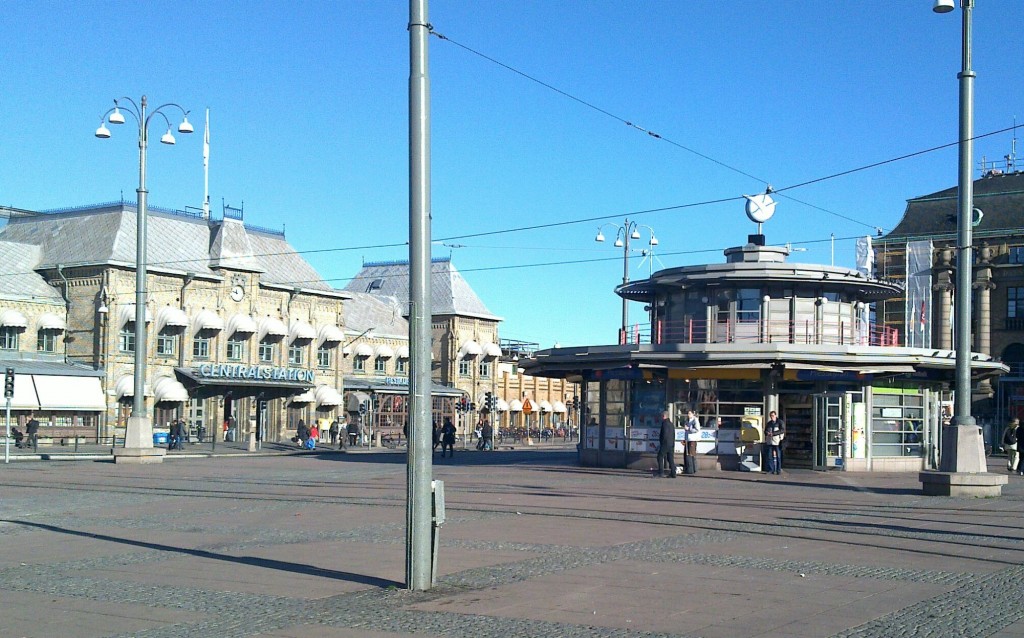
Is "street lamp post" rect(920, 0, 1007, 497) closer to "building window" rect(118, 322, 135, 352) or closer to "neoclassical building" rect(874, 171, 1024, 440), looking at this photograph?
"building window" rect(118, 322, 135, 352)

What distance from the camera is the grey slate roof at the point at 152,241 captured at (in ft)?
207

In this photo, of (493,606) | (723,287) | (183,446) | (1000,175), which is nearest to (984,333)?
(1000,175)

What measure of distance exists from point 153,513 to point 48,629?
10.7m

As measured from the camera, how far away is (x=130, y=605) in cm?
1087

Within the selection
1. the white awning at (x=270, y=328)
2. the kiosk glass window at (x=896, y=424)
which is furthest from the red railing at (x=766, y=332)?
the white awning at (x=270, y=328)

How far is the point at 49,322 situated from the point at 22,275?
3894mm

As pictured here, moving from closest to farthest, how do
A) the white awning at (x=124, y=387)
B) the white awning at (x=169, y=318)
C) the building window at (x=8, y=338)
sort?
the building window at (x=8, y=338), the white awning at (x=124, y=387), the white awning at (x=169, y=318)

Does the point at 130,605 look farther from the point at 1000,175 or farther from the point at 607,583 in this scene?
the point at 1000,175

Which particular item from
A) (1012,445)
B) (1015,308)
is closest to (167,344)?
(1012,445)

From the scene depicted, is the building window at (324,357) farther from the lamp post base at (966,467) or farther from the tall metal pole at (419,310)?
the tall metal pole at (419,310)

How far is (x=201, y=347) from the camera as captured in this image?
6594 cm

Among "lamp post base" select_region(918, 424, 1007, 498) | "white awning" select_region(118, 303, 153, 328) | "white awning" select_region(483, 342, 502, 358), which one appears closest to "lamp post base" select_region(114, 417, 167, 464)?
"white awning" select_region(118, 303, 153, 328)

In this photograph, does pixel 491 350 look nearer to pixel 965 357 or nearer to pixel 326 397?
pixel 326 397

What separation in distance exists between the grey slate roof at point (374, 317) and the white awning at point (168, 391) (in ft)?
63.4
